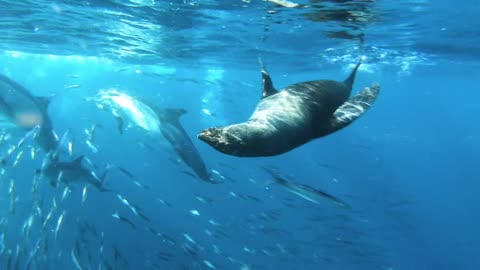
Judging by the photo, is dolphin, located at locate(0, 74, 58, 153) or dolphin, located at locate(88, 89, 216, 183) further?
dolphin, located at locate(0, 74, 58, 153)

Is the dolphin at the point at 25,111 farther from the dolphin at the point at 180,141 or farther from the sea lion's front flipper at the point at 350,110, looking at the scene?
the sea lion's front flipper at the point at 350,110

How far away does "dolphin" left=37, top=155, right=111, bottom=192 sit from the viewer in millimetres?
13430

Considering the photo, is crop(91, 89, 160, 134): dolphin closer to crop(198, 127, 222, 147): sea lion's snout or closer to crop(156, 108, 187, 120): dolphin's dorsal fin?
crop(156, 108, 187, 120): dolphin's dorsal fin

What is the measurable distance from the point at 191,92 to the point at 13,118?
82.3 meters

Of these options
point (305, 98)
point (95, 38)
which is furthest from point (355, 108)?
point (95, 38)

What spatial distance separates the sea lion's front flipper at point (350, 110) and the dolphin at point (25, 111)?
12692 mm

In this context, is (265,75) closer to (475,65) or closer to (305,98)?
(305,98)

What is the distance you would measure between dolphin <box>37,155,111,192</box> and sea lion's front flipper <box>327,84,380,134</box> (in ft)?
35.6

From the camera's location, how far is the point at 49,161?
1346cm

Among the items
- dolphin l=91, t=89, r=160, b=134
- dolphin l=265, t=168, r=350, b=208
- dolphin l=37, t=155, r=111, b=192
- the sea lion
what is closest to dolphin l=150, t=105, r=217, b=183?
dolphin l=91, t=89, r=160, b=134

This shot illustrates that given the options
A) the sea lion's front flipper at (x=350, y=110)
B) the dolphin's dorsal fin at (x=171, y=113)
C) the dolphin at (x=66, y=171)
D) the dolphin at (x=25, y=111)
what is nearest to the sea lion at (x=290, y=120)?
Result: the sea lion's front flipper at (x=350, y=110)

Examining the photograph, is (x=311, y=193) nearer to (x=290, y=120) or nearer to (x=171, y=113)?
(x=171, y=113)

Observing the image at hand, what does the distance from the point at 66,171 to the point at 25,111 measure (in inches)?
104

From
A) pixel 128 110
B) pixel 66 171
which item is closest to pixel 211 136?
pixel 128 110
